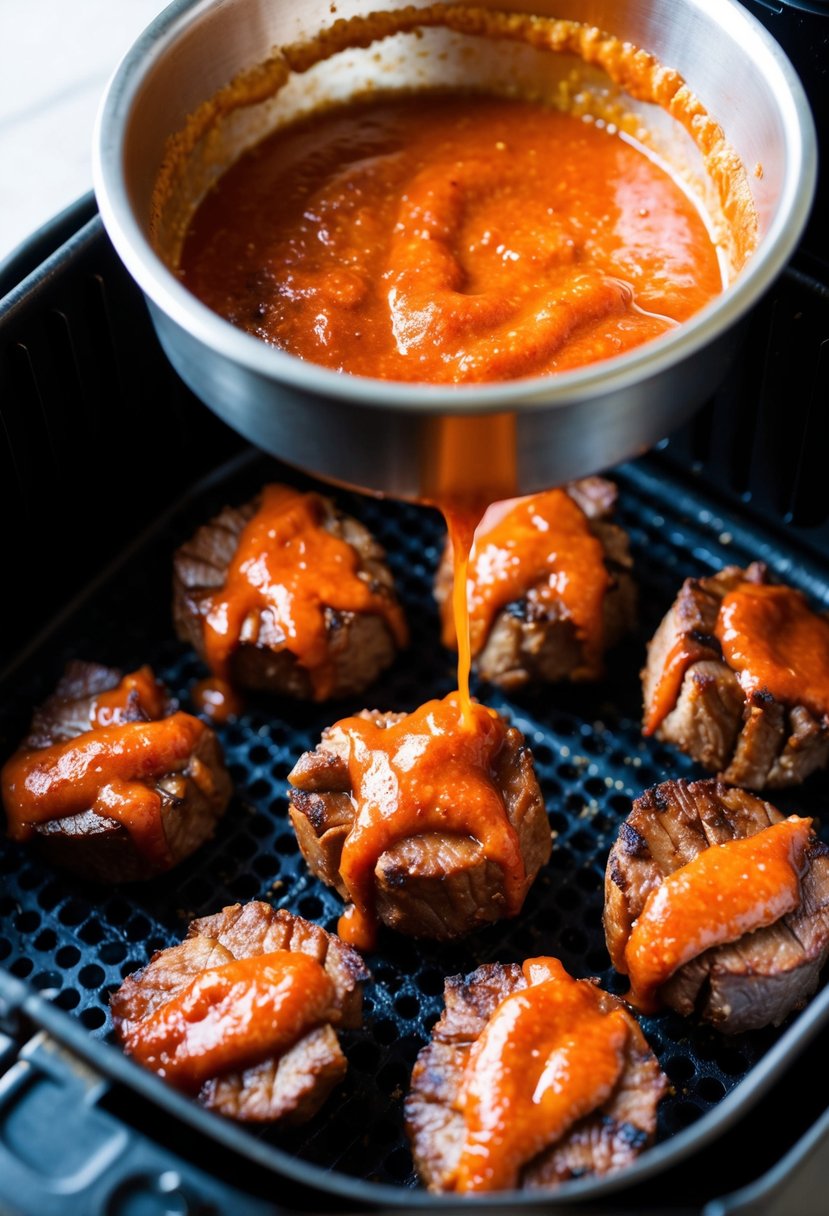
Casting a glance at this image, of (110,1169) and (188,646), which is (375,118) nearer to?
(188,646)

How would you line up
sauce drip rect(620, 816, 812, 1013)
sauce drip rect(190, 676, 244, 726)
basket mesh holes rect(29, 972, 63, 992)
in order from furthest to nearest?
sauce drip rect(190, 676, 244, 726) < basket mesh holes rect(29, 972, 63, 992) < sauce drip rect(620, 816, 812, 1013)

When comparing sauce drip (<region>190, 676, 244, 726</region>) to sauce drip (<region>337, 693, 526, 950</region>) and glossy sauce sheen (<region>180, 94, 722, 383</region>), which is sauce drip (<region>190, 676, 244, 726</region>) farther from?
glossy sauce sheen (<region>180, 94, 722, 383</region>)

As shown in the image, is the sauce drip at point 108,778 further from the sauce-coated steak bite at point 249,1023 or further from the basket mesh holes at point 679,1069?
the basket mesh holes at point 679,1069

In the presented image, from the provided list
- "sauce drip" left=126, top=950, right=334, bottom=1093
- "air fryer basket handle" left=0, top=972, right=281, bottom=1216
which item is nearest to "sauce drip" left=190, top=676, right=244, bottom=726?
"sauce drip" left=126, top=950, right=334, bottom=1093

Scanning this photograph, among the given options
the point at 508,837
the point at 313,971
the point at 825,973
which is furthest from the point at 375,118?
the point at 825,973

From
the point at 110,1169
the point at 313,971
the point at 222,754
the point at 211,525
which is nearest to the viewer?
the point at 110,1169

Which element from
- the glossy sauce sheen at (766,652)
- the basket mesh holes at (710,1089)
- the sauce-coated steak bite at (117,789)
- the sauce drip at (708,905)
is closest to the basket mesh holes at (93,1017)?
the sauce-coated steak bite at (117,789)
